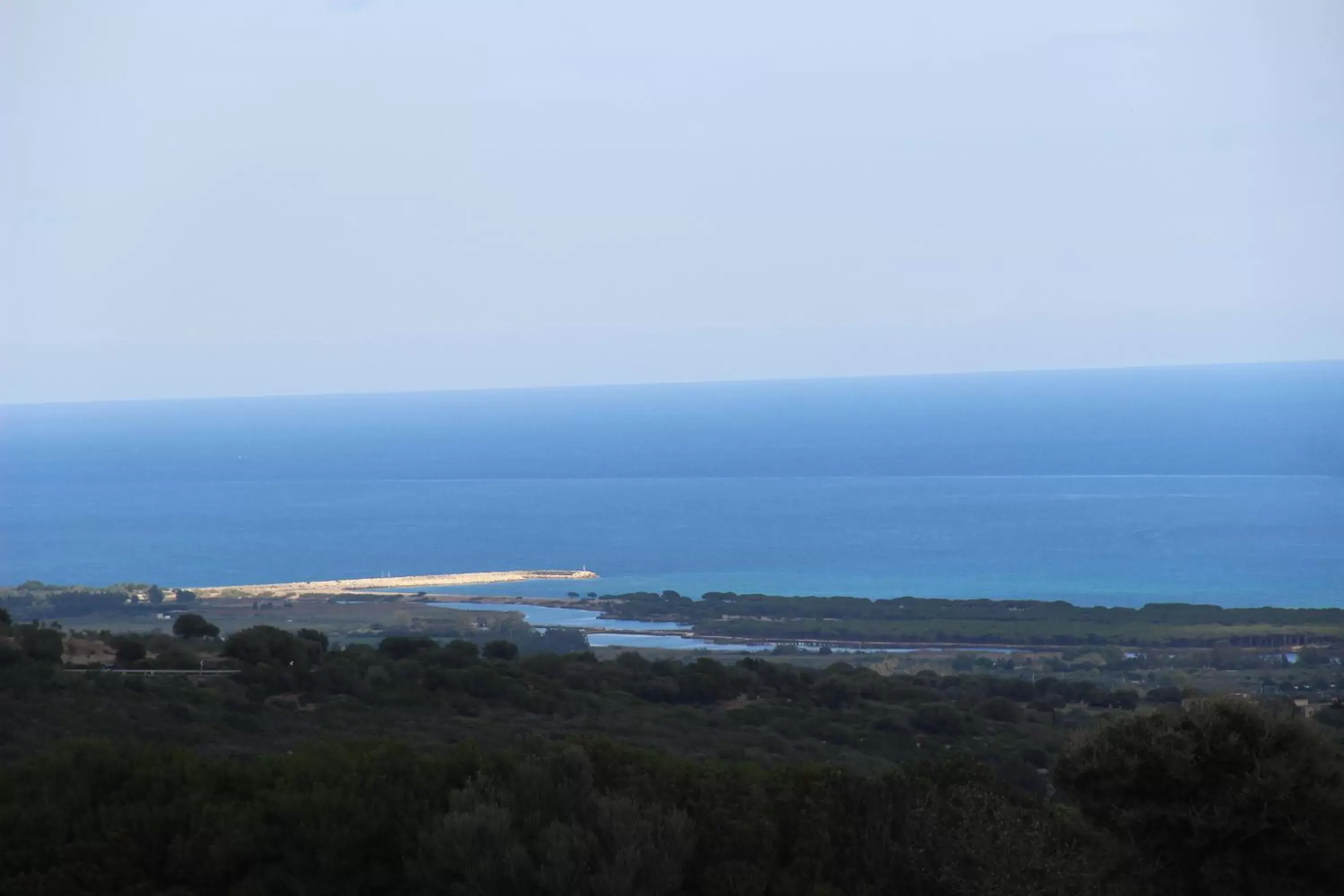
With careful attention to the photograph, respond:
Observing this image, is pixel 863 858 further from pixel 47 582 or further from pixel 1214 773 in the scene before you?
pixel 47 582

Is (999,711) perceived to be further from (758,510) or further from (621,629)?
(758,510)

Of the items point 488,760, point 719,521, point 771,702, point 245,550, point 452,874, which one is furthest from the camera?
point 719,521

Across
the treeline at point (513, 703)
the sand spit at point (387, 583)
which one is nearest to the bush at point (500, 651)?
the treeline at point (513, 703)

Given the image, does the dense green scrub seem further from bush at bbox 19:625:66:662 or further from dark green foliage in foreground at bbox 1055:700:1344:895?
bush at bbox 19:625:66:662

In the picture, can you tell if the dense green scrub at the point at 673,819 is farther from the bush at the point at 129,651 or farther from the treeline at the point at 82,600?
the treeline at the point at 82,600

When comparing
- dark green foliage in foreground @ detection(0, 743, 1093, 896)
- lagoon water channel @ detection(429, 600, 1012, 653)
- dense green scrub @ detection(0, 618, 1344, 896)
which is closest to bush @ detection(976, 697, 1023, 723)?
dense green scrub @ detection(0, 618, 1344, 896)

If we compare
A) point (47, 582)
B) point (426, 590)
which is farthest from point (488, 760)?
point (47, 582)
